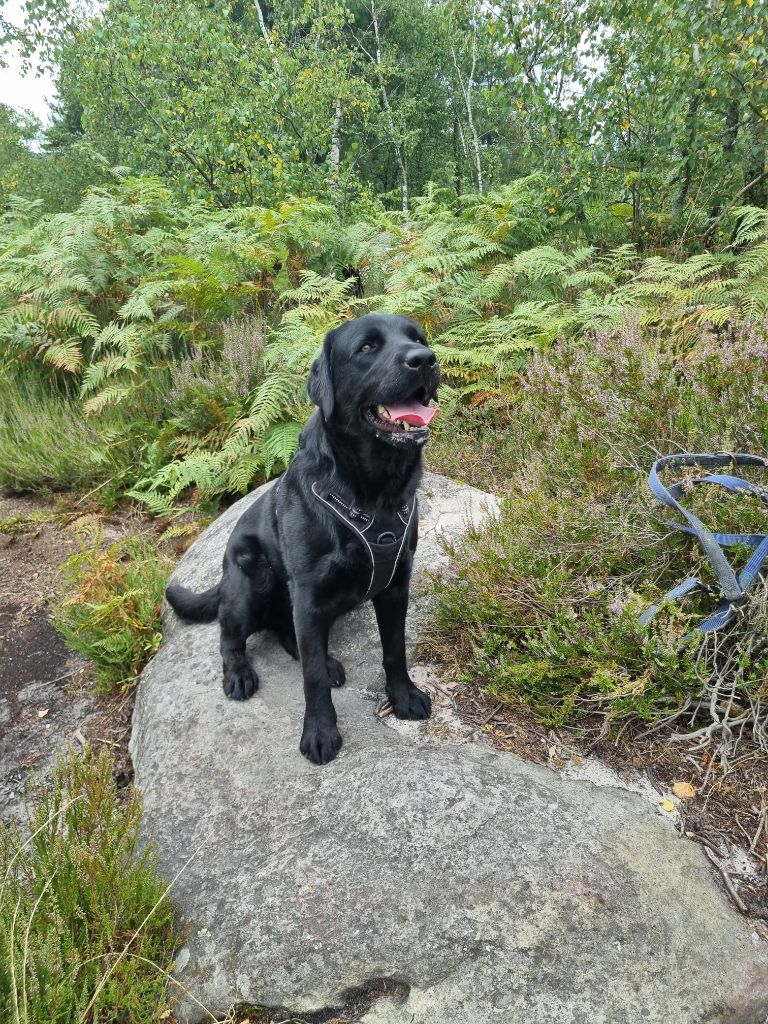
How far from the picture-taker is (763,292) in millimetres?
4578

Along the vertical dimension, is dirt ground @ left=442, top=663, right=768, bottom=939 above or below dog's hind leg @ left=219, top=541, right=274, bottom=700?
below

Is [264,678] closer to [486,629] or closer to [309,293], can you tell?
[486,629]

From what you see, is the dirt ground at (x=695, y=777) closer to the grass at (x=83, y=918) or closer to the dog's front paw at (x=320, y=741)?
the dog's front paw at (x=320, y=741)

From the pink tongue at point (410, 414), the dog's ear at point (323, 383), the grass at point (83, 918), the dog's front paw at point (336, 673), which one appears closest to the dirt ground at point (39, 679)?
the grass at point (83, 918)

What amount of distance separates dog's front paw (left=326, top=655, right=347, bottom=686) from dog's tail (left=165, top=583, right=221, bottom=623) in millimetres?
799

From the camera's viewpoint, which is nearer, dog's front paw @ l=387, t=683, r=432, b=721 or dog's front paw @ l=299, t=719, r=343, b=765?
dog's front paw @ l=299, t=719, r=343, b=765

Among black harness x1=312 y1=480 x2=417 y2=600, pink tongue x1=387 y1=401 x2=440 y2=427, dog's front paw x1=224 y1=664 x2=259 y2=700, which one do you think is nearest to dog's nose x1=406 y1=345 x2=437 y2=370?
pink tongue x1=387 y1=401 x2=440 y2=427

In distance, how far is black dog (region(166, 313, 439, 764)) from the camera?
232 cm

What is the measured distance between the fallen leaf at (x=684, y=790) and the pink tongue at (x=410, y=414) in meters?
1.51

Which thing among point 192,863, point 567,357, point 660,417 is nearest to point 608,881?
point 192,863

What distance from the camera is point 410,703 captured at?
8.43 feet

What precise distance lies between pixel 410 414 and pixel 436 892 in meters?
1.53

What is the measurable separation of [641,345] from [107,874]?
3511 millimetres

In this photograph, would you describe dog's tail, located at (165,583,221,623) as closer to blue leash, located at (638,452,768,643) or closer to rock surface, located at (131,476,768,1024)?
rock surface, located at (131,476,768,1024)
